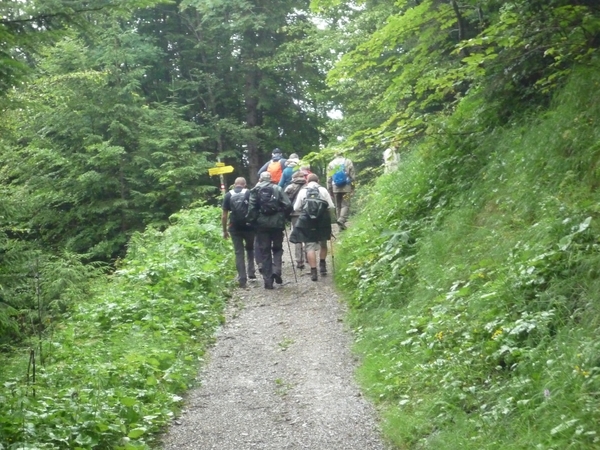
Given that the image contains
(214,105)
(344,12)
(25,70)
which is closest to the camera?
(25,70)

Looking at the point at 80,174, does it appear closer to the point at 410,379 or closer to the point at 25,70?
the point at 25,70

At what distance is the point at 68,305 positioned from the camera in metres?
13.4

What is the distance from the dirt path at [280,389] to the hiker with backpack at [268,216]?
146 cm

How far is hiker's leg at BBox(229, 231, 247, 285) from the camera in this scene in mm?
14023

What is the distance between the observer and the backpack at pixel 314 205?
1362cm

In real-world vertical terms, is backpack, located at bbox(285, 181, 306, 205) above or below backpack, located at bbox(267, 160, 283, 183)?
below

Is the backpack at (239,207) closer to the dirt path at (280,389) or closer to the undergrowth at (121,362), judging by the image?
the undergrowth at (121,362)

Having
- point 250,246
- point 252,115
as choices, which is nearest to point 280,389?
point 250,246

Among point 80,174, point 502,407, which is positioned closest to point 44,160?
point 80,174

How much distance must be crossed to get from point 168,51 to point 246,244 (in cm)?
1944

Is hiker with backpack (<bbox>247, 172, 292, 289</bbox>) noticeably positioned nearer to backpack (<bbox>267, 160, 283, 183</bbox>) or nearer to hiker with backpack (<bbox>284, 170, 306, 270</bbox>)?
hiker with backpack (<bbox>284, 170, 306, 270</bbox>)

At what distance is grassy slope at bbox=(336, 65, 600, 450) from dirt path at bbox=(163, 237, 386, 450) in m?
0.36

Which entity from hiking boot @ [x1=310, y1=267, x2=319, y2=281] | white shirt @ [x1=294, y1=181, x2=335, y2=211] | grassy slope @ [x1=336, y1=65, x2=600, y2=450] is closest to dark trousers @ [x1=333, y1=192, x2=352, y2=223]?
white shirt @ [x1=294, y1=181, x2=335, y2=211]

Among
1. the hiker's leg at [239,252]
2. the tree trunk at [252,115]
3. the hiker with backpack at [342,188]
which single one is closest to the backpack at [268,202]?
the hiker's leg at [239,252]
